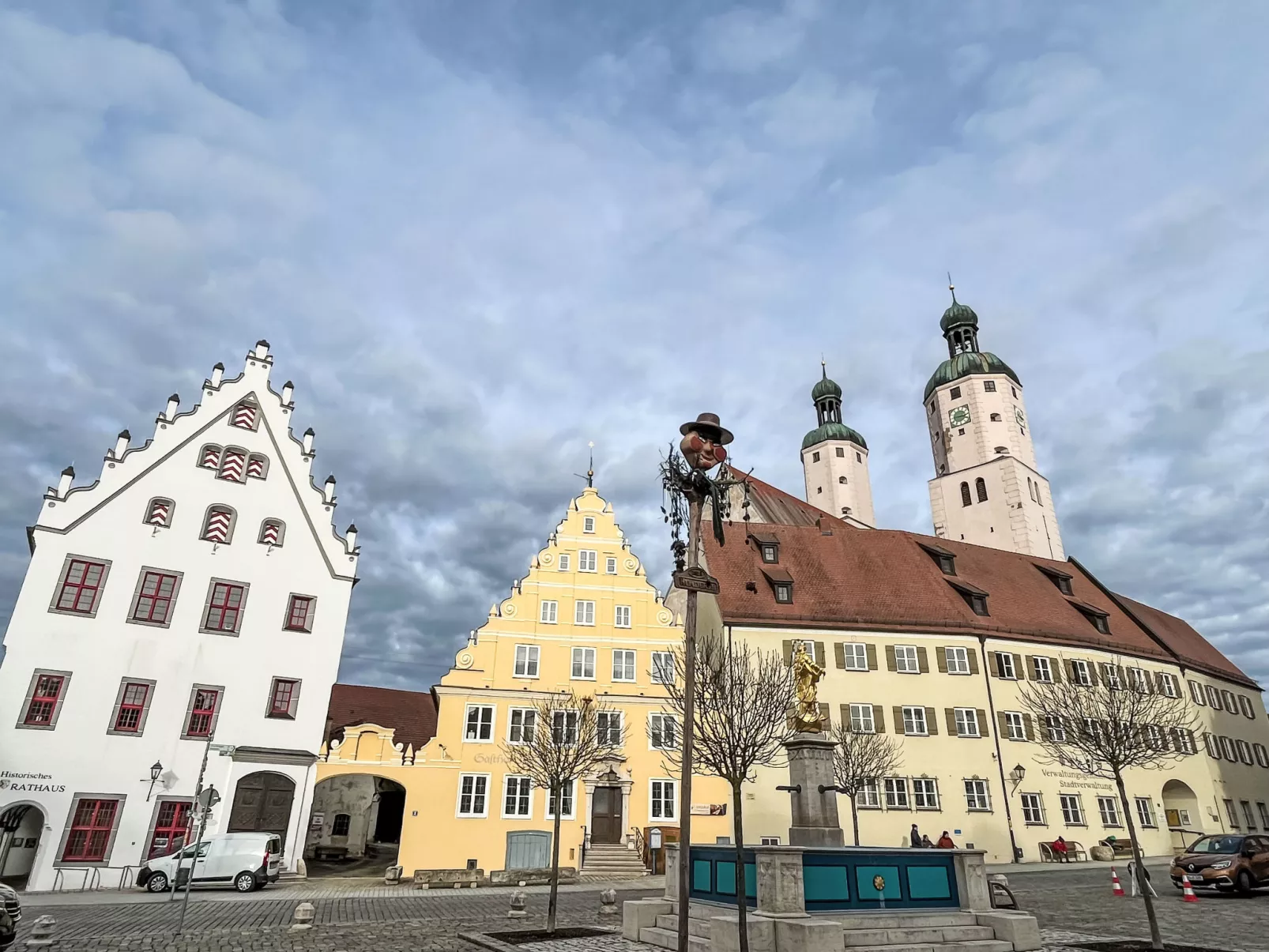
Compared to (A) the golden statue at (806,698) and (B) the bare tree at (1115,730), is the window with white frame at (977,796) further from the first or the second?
(A) the golden statue at (806,698)

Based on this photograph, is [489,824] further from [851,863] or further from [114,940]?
[851,863]

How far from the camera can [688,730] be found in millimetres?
10008

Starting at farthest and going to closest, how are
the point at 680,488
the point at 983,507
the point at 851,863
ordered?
the point at 983,507 → the point at 851,863 → the point at 680,488

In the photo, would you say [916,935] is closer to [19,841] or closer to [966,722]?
[966,722]

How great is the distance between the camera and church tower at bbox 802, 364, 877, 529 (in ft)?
264

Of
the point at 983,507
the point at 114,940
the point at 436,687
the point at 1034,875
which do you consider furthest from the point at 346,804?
the point at 983,507

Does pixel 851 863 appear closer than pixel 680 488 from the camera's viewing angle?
No

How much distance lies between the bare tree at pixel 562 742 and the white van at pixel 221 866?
26.8ft

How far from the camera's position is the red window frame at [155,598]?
2714 centimetres

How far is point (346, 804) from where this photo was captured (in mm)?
40406

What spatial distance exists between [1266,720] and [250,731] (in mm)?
55668

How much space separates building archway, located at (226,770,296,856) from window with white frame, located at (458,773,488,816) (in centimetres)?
583

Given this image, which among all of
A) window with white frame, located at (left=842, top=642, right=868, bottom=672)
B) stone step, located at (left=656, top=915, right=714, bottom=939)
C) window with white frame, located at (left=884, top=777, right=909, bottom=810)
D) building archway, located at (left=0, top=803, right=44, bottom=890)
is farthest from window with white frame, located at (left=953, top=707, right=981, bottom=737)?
building archway, located at (left=0, top=803, right=44, bottom=890)

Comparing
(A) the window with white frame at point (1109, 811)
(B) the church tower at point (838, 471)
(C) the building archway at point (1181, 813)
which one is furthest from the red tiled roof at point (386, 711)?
(B) the church tower at point (838, 471)
